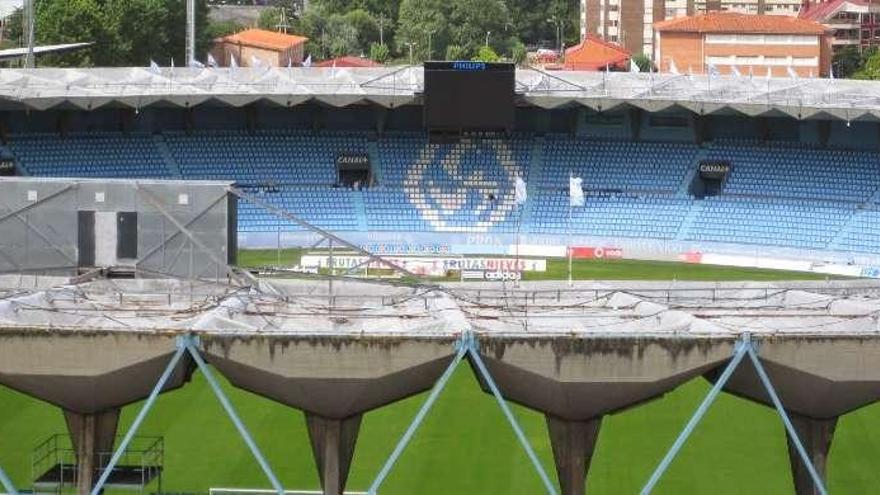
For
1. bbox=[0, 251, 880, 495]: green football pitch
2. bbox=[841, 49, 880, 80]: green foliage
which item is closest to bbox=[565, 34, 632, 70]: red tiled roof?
bbox=[841, 49, 880, 80]: green foliage

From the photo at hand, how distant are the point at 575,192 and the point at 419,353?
52933 millimetres

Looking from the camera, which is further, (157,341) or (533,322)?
(533,322)

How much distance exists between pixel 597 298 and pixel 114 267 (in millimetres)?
12009

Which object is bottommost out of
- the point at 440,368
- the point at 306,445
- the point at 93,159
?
the point at 306,445

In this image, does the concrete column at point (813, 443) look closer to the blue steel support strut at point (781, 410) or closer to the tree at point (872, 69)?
the blue steel support strut at point (781, 410)

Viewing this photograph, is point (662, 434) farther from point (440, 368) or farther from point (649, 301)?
point (440, 368)

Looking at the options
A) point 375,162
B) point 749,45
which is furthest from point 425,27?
point 375,162

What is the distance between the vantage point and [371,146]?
89000mm

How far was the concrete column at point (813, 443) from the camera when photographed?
3319 cm

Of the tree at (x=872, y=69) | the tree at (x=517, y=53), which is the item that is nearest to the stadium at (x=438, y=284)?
the tree at (x=872, y=69)

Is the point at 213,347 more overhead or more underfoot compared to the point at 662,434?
more overhead

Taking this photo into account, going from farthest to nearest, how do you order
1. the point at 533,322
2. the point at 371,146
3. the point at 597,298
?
the point at 371,146
the point at 597,298
the point at 533,322

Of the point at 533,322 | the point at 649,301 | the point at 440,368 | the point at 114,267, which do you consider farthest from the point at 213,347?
the point at 114,267

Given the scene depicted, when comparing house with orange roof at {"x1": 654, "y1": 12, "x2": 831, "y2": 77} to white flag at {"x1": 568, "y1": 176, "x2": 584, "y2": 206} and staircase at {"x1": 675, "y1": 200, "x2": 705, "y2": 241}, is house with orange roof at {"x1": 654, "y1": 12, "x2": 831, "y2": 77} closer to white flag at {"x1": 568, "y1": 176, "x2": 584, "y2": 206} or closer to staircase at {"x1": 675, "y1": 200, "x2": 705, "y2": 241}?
staircase at {"x1": 675, "y1": 200, "x2": 705, "y2": 241}
